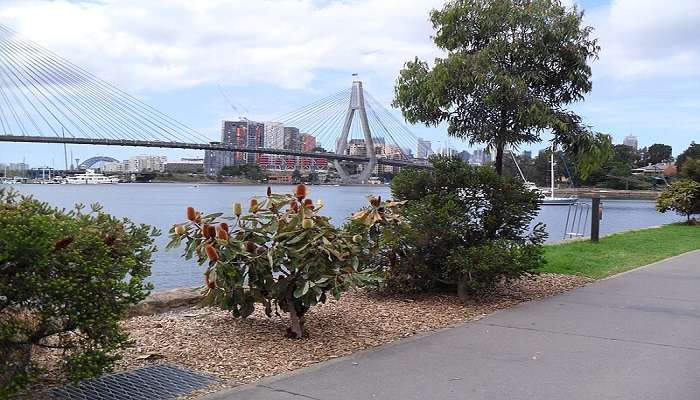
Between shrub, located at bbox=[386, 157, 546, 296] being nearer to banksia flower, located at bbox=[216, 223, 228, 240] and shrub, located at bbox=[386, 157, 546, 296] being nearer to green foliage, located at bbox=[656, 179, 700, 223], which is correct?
banksia flower, located at bbox=[216, 223, 228, 240]

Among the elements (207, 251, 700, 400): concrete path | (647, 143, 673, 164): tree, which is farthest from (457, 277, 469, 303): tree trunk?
(647, 143, 673, 164): tree

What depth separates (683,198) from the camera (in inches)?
1016

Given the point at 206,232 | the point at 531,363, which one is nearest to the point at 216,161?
the point at 206,232

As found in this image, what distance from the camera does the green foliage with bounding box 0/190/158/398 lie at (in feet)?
13.5

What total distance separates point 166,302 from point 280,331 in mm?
1905

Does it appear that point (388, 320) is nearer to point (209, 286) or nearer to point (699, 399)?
point (209, 286)

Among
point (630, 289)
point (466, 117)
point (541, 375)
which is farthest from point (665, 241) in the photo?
point (541, 375)

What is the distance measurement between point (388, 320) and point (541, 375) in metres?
2.29

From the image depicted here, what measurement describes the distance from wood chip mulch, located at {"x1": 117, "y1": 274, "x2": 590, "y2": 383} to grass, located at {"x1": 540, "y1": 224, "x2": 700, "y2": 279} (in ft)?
12.5

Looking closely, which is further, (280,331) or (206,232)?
(280,331)

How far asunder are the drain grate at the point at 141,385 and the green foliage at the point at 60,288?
350 mm

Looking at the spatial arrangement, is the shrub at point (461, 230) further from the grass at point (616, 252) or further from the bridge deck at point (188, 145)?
the bridge deck at point (188, 145)

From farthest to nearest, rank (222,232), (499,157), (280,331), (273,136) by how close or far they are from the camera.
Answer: (273,136), (499,157), (280,331), (222,232)

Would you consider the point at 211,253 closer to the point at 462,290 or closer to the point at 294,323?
the point at 294,323
